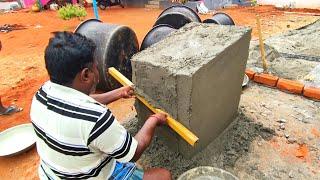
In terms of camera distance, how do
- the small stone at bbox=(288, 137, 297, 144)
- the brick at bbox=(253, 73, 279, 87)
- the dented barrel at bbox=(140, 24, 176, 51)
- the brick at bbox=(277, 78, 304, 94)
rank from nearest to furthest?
the small stone at bbox=(288, 137, 297, 144) < the brick at bbox=(277, 78, 304, 94) < the brick at bbox=(253, 73, 279, 87) < the dented barrel at bbox=(140, 24, 176, 51)

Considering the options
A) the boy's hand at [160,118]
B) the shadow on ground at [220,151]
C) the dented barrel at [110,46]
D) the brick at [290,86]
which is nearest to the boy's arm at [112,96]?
the boy's hand at [160,118]

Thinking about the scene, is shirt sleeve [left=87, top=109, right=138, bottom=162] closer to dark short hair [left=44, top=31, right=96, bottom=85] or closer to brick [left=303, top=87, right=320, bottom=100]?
dark short hair [left=44, top=31, right=96, bottom=85]

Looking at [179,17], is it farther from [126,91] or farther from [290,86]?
[126,91]

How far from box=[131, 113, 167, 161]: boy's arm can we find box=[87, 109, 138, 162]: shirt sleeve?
117 mm

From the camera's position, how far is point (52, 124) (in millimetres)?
1597

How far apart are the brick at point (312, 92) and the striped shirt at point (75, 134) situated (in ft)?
9.01

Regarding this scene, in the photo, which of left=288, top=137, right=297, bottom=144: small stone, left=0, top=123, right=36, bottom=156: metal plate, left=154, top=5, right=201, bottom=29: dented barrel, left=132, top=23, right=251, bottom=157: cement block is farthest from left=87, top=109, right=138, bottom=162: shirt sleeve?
left=154, top=5, right=201, bottom=29: dented barrel

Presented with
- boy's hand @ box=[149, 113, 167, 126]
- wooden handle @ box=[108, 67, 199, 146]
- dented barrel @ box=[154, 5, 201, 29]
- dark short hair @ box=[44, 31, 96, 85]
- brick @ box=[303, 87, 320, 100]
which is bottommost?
brick @ box=[303, 87, 320, 100]

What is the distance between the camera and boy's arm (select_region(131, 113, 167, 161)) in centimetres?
189

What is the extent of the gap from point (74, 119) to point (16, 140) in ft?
8.74

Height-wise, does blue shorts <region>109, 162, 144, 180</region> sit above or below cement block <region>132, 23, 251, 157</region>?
below

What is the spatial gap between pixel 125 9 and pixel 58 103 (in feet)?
42.3

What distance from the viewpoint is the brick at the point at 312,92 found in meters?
3.56

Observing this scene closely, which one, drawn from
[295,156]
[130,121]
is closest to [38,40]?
[130,121]
